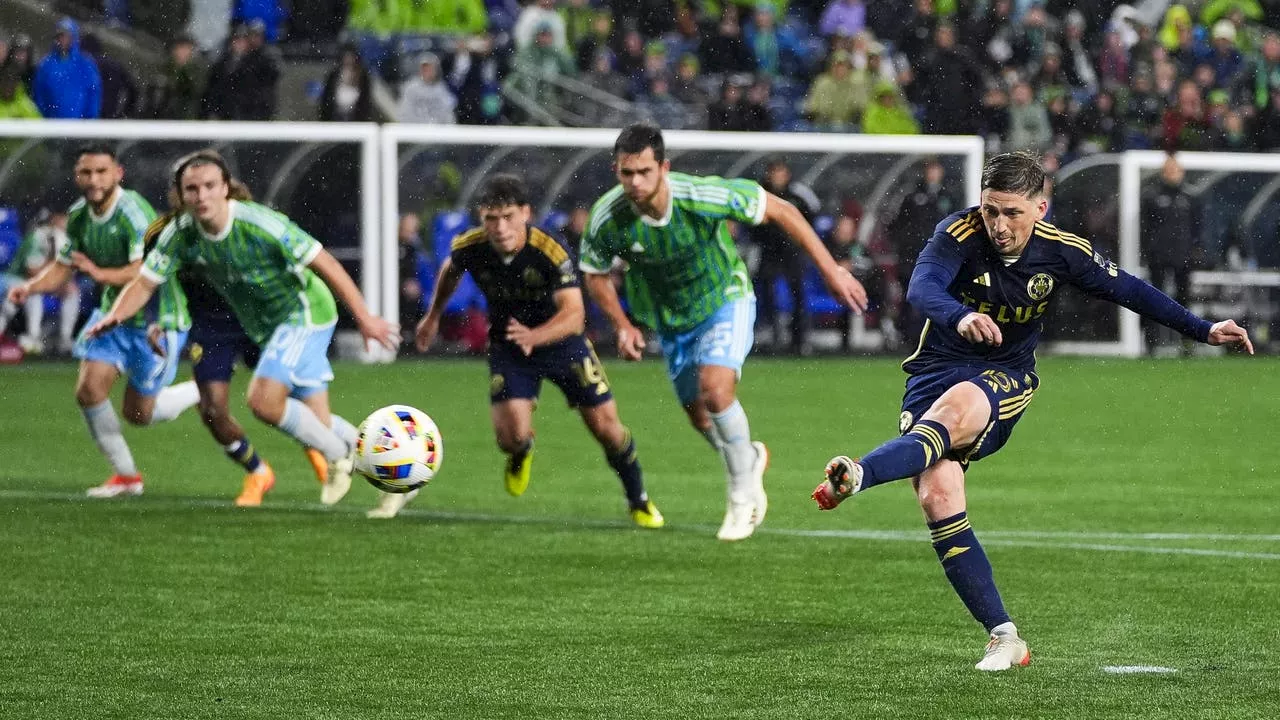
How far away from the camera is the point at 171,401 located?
39.8ft

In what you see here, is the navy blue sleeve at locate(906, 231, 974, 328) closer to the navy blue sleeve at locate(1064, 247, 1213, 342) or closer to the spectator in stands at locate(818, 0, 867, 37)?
the navy blue sleeve at locate(1064, 247, 1213, 342)

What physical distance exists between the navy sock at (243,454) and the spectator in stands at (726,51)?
14.5 metres

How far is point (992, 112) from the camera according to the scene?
951 inches

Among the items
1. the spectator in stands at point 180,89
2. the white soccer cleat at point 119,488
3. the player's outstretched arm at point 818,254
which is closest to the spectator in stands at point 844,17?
the spectator in stands at point 180,89

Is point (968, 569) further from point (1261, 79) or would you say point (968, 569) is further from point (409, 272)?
point (1261, 79)

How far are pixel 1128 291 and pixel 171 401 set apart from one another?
273 inches

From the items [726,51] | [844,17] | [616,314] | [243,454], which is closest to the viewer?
[616,314]

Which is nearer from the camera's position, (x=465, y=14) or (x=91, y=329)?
(x=91, y=329)

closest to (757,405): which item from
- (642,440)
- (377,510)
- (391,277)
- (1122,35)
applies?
(642,440)

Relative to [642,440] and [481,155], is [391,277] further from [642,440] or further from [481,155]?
[642,440]

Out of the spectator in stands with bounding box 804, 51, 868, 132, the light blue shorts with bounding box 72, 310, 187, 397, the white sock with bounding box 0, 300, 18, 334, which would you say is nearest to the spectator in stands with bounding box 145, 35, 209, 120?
the white sock with bounding box 0, 300, 18, 334

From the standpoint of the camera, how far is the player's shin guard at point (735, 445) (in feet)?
33.1

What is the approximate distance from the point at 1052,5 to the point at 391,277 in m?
10.9

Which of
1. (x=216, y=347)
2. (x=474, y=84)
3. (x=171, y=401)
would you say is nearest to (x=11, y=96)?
(x=474, y=84)
